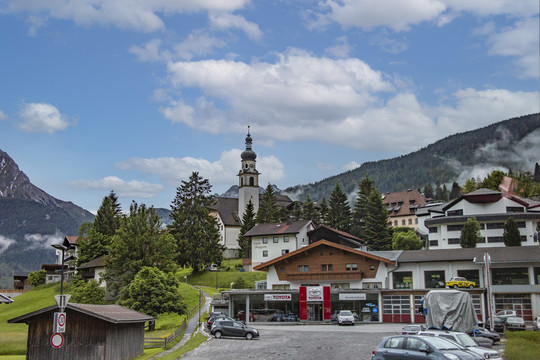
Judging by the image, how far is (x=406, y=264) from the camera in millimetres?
63250

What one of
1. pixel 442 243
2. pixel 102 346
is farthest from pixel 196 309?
pixel 442 243

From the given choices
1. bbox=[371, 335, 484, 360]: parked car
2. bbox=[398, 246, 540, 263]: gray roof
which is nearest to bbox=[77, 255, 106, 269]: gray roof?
bbox=[398, 246, 540, 263]: gray roof

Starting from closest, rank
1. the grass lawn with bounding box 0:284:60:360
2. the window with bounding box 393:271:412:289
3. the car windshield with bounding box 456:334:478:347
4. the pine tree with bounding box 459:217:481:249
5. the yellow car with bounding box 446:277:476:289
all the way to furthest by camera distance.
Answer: the car windshield with bounding box 456:334:478:347, the grass lawn with bounding box 0:284:60:360, the yellow car with bounding box 446:277:476:289, the window with bounding box 393:271:412:289, the pine tree with bounding box 459:217:481:249

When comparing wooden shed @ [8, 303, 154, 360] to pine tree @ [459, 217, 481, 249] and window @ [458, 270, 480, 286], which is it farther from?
pine tree @ [459, 217, 481, 249]

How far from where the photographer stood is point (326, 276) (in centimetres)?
6519

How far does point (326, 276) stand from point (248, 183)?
219 ft

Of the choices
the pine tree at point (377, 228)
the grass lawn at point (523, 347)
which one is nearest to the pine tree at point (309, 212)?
the pine tree at point (377, 228)

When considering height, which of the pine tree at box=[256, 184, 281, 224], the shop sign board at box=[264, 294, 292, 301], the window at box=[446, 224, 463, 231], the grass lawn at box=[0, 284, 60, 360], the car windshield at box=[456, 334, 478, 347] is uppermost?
the pine tree at box=[256, 184, 281, 224]

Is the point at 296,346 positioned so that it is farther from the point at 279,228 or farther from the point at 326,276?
the point at 279,228

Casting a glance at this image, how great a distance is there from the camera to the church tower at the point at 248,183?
422 feet

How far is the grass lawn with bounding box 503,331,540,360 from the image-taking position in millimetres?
26109

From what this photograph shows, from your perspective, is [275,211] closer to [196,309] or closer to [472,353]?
[196,309]

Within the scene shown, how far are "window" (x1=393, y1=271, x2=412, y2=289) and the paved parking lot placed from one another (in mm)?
19657

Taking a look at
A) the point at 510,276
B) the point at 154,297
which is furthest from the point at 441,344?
the point at 510,276
